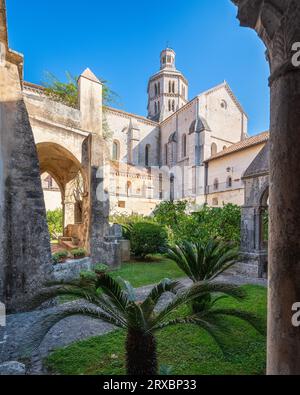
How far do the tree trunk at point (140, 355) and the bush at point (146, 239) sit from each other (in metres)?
9.95

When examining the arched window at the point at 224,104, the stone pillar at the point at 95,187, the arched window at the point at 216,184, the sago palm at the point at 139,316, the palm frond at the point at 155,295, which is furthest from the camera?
the arched window at the point at 224,104

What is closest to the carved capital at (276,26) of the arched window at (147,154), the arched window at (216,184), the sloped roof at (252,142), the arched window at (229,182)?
the sloped roof at (252,142)

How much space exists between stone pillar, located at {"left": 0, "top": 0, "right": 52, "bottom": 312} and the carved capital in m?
5.83

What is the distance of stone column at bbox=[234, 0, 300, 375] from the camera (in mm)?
1651

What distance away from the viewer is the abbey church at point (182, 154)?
24.0m

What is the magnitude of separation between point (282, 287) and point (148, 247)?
11461 millimetres

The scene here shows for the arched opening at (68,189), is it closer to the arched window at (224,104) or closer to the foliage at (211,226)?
the foliage at (211,226)

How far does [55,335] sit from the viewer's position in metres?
5.00

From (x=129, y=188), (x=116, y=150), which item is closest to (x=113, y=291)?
(x=129, y=188)

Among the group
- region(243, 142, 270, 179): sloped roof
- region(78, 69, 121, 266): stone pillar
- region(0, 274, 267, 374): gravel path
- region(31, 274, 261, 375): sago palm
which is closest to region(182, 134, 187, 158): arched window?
region(78, 69, 121, 266): stone pillar

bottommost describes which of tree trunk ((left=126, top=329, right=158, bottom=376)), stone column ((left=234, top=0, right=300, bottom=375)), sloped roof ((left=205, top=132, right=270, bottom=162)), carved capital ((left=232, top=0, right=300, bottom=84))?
tree trunk ((left=126, top=329, right=158, bottom=376))

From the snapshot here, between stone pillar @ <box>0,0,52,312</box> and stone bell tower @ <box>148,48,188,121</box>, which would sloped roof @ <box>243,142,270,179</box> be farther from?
stone bell tower @ <box>148,48,188,121</box>
